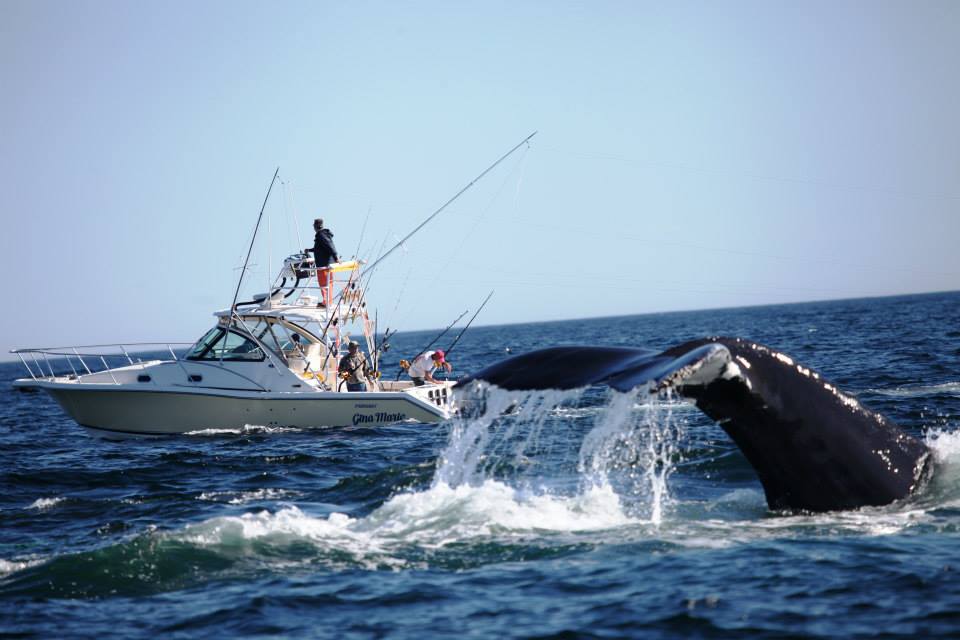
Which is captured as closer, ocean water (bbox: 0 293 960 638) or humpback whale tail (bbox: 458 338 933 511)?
ocean water (bbox: 0 293 960 638)

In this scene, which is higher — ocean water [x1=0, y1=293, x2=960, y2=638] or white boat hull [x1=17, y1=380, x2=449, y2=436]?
white boat hull [x1=17, y1=380, x2=449, y2=436]

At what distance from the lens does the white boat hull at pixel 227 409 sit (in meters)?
17.4

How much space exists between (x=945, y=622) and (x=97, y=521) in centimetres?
770

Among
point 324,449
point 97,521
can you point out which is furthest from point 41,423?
point 97,521

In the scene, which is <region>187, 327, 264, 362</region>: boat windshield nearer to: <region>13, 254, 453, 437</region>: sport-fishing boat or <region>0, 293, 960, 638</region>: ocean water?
<region>13, 254, 453, 437</region>: sport-fishing boat

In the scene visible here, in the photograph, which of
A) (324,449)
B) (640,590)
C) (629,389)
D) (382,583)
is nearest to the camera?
(629,389)

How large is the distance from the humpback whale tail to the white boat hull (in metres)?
10.7

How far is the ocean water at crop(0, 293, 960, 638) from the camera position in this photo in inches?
232

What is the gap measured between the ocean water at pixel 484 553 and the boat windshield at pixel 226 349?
5099 mm

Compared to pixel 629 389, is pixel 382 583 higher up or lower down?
lower down

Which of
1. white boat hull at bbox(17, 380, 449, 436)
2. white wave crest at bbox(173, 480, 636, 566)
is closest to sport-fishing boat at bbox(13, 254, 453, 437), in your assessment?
white boat hull at bbox(17, 380, 449, 436)

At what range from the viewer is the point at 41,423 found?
24.0 meters

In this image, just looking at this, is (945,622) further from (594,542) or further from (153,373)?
(153,373)

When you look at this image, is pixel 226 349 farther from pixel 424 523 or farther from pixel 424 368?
pixel 424 523
